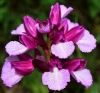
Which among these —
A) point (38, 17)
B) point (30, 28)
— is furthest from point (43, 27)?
point (38, 17)

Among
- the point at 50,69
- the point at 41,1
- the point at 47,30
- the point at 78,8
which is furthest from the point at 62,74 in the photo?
the point at 78,8

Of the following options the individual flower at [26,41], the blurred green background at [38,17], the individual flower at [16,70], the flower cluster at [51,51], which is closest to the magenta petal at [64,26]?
the flower cluster at [51,51]

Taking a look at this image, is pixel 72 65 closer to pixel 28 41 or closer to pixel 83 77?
pixel 83 77

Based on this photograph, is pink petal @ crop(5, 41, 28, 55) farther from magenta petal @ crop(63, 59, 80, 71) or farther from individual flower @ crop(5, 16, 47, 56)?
magenta petal @ crop(63, 59, 80, 71)

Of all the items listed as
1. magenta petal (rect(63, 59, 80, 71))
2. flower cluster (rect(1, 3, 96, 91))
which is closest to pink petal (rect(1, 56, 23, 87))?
flower cluster (rect(1, 3, 96, 91))

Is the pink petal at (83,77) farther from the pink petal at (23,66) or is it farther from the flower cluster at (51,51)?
the pink petal at (23,66)

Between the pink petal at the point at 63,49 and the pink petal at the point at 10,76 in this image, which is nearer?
the pink petal at the point at 63,49
